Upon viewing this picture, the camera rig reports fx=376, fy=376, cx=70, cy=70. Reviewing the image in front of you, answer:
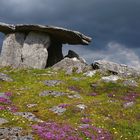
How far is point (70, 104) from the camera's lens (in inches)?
1405

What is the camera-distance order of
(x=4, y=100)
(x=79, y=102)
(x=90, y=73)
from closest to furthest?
(x=4, y=100), (x=79, y=102), (x=90, y=73)

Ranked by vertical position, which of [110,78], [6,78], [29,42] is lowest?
[6,78]

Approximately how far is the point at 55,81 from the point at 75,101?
347 inches

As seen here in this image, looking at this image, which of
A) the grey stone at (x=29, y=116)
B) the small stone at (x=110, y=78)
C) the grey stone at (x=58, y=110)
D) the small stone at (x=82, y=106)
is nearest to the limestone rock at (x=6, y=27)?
the small stone at (x=110, y=78)

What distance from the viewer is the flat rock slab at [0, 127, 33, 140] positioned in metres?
25.4

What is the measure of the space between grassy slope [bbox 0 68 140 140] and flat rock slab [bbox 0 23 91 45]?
8112 millimetres

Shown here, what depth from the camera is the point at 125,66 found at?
184 feet

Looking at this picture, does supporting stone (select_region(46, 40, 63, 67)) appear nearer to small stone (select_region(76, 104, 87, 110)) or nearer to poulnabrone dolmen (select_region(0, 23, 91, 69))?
poulnabrone dolmen (select_region(0, 23, 91, 69))

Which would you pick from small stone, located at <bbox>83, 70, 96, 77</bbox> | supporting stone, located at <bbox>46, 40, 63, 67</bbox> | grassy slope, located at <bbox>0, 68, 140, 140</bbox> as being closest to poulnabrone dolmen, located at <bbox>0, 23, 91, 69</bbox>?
supporting stone, located at <bbox>46, 40, 63, 67</bbox>

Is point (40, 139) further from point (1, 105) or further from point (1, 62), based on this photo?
point (1, 62)

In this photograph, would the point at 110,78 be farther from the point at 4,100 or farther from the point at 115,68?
the point at 4,100

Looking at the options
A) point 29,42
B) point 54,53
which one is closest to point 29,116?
point 29,42

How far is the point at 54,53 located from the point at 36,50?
6177mm

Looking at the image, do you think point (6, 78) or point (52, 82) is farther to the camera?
point (6, 78)
